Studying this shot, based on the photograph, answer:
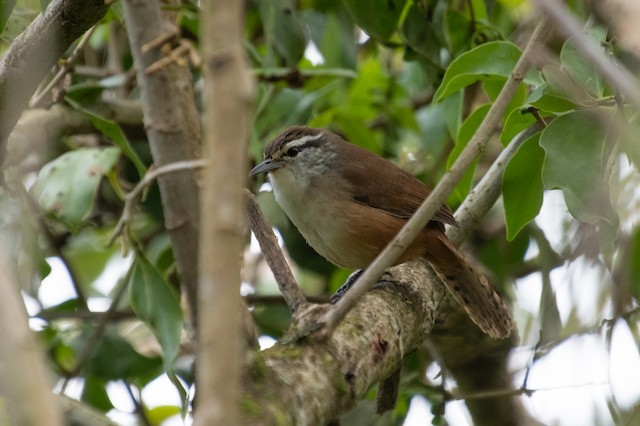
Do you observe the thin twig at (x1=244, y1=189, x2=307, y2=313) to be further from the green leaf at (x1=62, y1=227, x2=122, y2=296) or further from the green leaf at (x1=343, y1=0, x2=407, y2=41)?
the green leaf at (x1=62, y1=227, x2=122, y2=296)

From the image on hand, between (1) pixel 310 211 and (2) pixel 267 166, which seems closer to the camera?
(1) pixel 310 211

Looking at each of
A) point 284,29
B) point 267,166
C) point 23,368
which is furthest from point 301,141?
point 23,368

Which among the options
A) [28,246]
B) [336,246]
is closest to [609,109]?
[336,246]

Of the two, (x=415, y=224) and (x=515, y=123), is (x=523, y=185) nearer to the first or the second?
(x=515, y=123)

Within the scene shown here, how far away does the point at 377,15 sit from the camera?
13.1 ft

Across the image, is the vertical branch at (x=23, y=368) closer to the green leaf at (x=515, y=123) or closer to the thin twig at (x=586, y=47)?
the thin twig at (x=586, y=47)

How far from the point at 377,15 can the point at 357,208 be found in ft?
3.18

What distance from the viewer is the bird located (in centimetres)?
396

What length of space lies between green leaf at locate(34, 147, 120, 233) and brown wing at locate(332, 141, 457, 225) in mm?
1267

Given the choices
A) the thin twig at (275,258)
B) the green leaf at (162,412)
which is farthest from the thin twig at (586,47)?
the green leaf at (162,412)

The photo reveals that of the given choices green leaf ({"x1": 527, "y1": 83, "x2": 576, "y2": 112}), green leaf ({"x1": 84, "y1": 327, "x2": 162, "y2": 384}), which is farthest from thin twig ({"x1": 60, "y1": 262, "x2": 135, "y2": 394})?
green leaf ({"x1": 527, "y1": 83, "x2": 576, "y2": 112})

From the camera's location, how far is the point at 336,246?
417cm

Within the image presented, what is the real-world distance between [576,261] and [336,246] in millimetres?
1145

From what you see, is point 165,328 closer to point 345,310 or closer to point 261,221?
point 261,221
